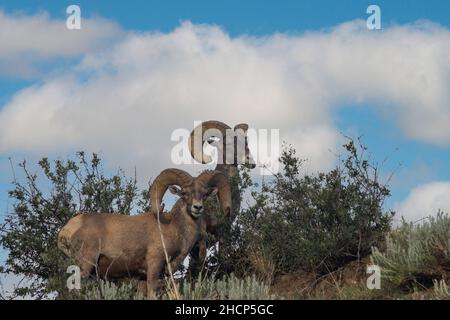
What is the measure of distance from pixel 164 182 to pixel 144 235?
1.08 m

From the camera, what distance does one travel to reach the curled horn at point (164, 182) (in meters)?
14.0

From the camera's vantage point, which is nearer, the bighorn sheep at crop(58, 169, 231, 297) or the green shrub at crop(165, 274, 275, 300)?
the green shrub at crop(165, 274, 275, 300)

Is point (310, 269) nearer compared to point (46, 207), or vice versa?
point (310, 269)

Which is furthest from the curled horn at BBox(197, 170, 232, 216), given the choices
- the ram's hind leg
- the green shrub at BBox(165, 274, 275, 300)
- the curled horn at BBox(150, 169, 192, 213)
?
the green shrub at BBox(165, 274, 275, 300)

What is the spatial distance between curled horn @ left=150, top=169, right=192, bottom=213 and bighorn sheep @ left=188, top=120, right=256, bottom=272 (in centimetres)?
258

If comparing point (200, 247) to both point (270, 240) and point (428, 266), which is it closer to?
point (270, 240)

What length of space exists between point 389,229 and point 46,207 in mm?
7138

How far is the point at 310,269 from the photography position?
50.0ft

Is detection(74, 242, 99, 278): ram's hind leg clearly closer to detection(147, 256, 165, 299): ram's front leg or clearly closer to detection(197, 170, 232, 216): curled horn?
detection(147, 256, 165, 299): ram's front leg

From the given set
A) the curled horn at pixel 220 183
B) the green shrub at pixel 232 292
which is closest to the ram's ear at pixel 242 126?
the curled horn at pixel 220 183

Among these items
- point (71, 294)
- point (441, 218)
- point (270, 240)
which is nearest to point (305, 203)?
point (270, 240)

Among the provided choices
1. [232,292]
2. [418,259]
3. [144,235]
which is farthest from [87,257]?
[418,259]

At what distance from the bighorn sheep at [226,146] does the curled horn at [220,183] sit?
1.80 metres

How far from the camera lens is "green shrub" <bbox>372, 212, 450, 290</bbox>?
1232 centimetres
